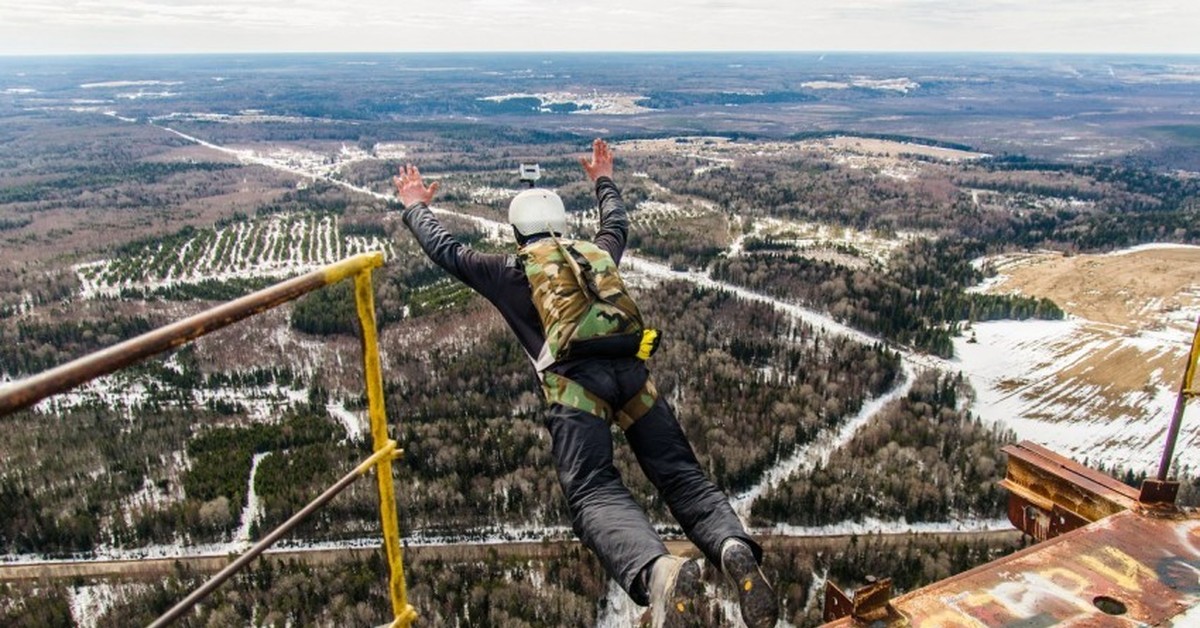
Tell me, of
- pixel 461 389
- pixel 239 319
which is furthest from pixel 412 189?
pixel 461 389

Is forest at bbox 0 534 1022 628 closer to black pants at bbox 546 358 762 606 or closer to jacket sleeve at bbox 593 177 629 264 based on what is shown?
jacket sleeve at bbox 593 177 629 264

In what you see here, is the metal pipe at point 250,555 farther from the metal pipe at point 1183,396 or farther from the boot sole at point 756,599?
the metal pipe at point 1183,396

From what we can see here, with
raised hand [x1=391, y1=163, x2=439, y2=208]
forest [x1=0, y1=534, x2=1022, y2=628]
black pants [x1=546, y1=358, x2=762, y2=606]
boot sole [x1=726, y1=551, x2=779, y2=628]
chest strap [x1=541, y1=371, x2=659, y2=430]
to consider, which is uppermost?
raised hand [x1=391, y1=163, x2=439, y2=208]

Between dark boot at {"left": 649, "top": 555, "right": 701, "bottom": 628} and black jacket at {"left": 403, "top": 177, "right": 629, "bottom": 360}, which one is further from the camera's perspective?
black jacket at {"left": 403, "top": 177, "right": 629, "bottom": 360}

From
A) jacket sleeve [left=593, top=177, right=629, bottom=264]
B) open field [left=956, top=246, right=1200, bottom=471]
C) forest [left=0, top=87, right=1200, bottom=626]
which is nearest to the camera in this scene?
jacket sleeve [left=593, top=177, right=629, bottom=264]

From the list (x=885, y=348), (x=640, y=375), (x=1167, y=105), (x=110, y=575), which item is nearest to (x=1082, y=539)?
(x=640, y=375)

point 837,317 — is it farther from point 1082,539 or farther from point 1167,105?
point 1167,105

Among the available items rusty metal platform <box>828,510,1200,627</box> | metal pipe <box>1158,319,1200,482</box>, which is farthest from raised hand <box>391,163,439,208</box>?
metal pipe <box>1158,319,1200,482</box>
